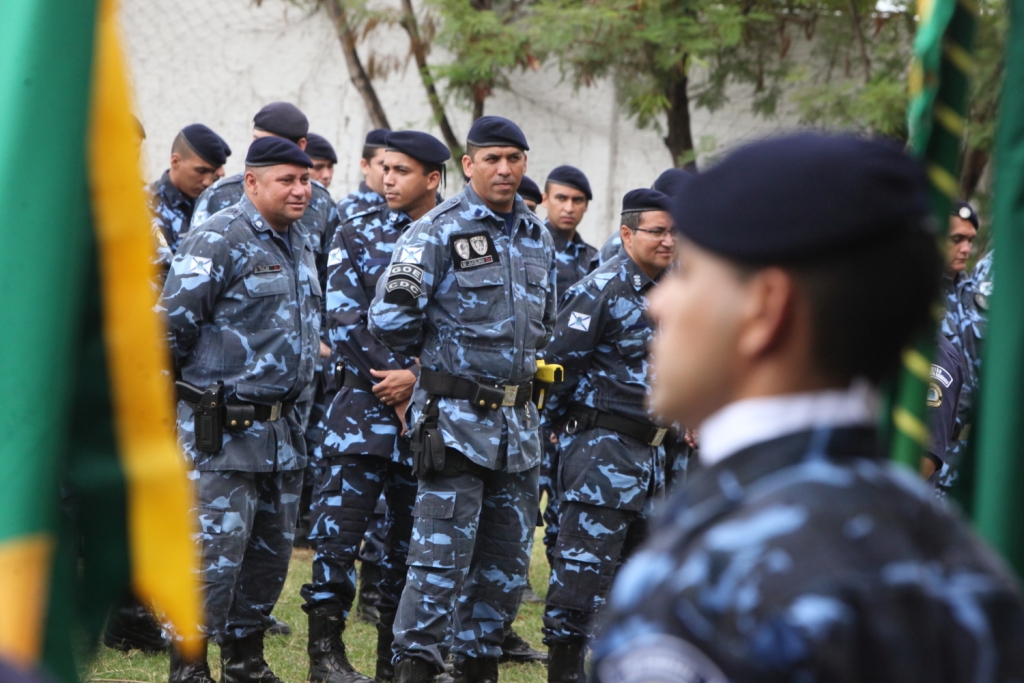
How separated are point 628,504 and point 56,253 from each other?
165 inches

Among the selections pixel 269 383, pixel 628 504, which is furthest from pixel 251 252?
pixel 628 504

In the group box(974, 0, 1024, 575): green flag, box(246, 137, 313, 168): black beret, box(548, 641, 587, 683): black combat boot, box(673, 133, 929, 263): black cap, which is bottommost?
box(548, 641, 587, 683): black combat boot

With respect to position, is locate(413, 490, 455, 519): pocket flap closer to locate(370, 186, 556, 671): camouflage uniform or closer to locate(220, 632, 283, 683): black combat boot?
locate(370, 186, 556, 671): camouflage uniform

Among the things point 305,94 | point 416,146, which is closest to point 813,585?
point 416,146

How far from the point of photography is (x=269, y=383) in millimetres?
5160

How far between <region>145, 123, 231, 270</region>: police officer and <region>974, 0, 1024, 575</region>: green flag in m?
6.34

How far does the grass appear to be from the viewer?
546 cm

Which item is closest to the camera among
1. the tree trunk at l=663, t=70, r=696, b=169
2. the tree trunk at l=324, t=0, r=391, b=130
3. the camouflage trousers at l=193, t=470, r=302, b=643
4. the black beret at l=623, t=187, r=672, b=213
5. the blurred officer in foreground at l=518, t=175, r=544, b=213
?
the camouflage trousers at l=193, t=470, r=302, b=643

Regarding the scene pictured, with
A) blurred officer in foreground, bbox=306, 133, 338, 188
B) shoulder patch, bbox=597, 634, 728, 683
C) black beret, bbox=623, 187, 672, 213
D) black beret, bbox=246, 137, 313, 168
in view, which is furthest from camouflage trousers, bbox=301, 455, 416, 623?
shoulder patch, bbox=597, 634, 728, 683

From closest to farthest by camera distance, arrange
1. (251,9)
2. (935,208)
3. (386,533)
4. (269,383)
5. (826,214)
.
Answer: (826,214), (935,208), (269,383), (386,533), (251,9)

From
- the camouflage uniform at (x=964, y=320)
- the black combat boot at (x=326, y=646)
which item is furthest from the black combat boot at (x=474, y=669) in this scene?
the camouflage uniform at (x=964, y=320)

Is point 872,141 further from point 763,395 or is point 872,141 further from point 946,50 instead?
point 946,50

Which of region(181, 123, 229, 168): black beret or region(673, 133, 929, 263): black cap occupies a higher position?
region(673, 133, 929, 263): black cap

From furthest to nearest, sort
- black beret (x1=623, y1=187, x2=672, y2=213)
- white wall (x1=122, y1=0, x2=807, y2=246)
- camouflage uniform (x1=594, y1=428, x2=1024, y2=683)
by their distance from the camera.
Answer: white wall (x1=122, y1=0, x2=807, y2=246), black beret (x1=623, y1=187, x2=672, y2=213), camouflage uniform (x1=594, y1=428, x2=1024, y2=683)
